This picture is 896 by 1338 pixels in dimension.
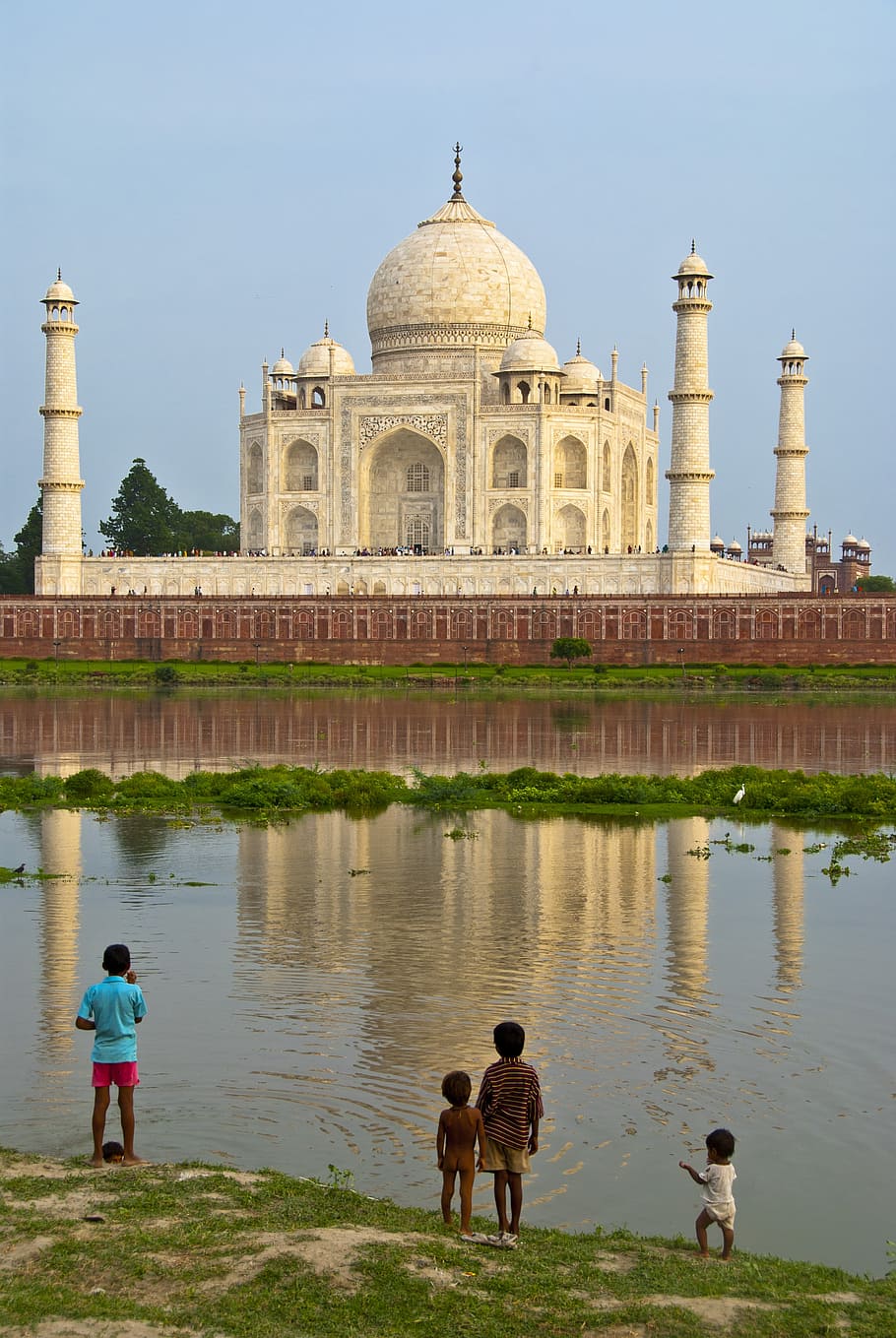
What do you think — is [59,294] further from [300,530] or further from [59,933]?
[59,933]

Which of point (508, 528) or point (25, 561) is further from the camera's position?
point (25, 561)

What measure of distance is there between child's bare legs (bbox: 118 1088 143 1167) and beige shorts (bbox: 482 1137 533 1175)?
1.39 meters

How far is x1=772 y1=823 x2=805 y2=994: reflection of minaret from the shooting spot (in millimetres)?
9578

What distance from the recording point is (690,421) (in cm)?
4103

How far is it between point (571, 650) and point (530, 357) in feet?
34.2

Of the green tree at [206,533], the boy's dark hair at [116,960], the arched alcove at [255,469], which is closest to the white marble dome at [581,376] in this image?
the arched alcove at [255,469]

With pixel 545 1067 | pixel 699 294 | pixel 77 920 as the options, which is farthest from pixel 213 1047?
pixel 699 294

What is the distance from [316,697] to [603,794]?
16302 mm

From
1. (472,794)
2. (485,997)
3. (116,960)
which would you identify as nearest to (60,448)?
(472,794)

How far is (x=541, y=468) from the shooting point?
4538cm

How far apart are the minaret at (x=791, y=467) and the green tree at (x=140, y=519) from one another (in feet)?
66.4

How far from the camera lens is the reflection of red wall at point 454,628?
1561 inches

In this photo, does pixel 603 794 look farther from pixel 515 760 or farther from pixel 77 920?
pixel 77 920

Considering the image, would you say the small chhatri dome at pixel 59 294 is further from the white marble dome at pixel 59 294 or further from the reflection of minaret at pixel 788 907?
the reflection of minaret at pixel 788 907
